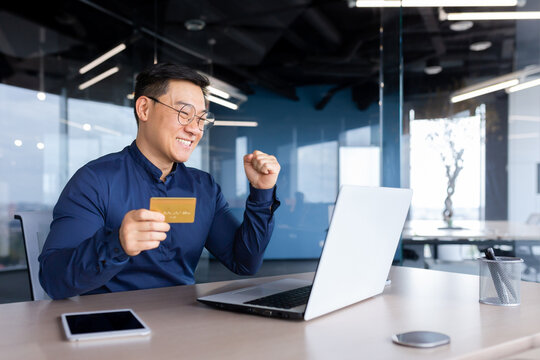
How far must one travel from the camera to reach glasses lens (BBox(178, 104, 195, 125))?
1.73m

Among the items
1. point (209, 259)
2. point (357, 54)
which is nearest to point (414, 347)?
point (209, 259)

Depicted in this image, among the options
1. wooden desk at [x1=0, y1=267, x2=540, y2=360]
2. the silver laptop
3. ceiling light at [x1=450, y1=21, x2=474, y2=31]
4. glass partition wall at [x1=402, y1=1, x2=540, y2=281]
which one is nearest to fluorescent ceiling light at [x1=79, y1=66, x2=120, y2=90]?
glass partition wall at [x1=402, y1=1, x2=540, y2=281]

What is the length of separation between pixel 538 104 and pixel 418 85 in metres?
0.92

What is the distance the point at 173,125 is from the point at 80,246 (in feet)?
1.97

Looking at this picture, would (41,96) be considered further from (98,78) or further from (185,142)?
(185,142)

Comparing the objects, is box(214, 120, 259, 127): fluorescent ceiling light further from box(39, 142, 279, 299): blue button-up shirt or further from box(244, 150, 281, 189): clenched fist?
box(244, 150, 281, 189): clenched fist

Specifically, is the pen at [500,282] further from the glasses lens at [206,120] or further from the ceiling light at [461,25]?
the ceiling light at [461,25]

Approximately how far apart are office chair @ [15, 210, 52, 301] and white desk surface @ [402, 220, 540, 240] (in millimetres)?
3118

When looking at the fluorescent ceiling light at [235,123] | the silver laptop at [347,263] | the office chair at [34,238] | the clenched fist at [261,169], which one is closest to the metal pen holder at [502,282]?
the silver laptop at [347,263]

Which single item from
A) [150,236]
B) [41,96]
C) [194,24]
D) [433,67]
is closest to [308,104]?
[194,24]

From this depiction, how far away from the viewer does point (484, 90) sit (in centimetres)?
409

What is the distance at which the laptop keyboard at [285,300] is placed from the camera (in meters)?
1.22

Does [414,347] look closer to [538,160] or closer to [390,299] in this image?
[390,299]

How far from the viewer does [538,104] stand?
3891 millimetres
